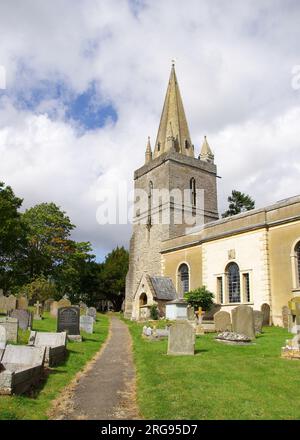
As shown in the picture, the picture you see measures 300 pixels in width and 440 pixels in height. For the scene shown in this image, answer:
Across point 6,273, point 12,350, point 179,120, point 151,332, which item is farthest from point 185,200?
point 12,350

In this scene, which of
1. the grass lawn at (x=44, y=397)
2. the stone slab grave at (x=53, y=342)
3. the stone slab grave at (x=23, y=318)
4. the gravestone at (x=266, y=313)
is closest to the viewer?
the grass lawn at (x=44, y=397)

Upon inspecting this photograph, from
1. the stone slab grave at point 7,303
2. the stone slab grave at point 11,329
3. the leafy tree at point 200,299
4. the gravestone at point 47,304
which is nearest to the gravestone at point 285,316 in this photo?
the leafy tree at point 200,299

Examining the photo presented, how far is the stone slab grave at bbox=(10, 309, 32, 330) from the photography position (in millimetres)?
16500

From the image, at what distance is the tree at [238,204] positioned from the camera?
165ft

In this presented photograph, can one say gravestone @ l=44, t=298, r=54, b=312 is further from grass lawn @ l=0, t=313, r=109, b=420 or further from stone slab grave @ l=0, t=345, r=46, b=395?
stone slab grave @ l=0, t=345, r=46, b=395

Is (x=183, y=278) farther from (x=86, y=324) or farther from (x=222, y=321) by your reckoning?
(x=86, y=324)

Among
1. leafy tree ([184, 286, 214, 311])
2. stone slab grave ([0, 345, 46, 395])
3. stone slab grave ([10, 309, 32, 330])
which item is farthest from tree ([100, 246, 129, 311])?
stone slab grave ([0, 345, 46, 395])

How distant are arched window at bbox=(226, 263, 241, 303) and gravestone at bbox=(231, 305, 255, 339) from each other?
9.39 m

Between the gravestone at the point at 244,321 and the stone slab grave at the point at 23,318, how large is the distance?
8.64 metres

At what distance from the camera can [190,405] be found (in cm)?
660

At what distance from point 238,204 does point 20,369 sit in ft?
149

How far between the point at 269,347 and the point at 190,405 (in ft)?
26.0

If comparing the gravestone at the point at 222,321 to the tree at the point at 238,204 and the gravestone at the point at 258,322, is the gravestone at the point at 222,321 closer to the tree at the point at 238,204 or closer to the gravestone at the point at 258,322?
the gravestone at the point at 258,322
